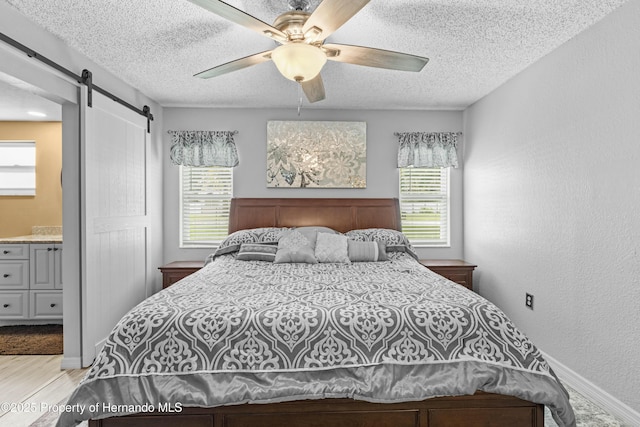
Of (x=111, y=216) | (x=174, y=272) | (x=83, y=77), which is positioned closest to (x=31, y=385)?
(x=111, y=216)

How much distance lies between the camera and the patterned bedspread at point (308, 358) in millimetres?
1692

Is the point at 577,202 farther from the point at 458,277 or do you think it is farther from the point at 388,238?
the point at 388,238

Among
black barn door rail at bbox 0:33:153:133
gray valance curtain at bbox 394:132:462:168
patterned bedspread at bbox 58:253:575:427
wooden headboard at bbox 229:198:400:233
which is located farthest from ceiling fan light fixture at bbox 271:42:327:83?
gray valance curtain at bbox 394:132:462:168

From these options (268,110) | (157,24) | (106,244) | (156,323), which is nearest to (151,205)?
(106,244)

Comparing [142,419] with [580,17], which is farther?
[580,17]

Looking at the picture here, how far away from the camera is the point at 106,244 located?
3.18 meters

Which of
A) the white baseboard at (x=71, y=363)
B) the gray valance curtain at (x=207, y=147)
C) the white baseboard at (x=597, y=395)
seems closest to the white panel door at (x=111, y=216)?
the white baseboard at (x=71, y=363)

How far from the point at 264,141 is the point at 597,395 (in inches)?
149

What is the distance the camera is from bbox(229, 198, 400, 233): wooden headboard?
14.2 ft

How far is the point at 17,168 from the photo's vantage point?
4.43 meters

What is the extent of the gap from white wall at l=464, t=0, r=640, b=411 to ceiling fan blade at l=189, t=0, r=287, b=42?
206 centimetres

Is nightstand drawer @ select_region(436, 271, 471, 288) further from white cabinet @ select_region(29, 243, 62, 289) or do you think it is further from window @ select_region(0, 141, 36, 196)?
window @ select_region(0, 141, 36, 196)

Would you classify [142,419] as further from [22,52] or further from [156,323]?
[22,52]

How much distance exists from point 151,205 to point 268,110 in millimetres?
1732
